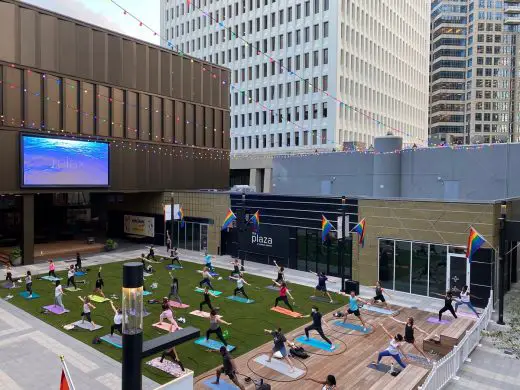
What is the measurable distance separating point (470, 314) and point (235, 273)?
1296cm

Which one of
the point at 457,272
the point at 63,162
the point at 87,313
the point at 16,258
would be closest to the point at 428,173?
the point at 457,272

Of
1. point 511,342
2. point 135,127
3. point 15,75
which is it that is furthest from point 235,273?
point 15,75

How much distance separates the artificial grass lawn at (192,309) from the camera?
50.3 feet

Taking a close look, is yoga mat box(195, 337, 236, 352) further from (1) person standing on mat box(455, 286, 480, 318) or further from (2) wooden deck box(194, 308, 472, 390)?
(1) person standing on mat box(455, 286, 480, 318)

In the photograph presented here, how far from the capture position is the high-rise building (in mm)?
120500

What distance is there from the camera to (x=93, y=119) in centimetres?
3422

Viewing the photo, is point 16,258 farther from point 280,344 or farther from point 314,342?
point 280,344

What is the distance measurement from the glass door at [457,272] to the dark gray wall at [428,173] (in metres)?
8.41

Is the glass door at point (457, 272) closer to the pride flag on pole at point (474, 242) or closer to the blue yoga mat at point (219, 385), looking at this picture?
the pride flag on pole at point (474, 242)

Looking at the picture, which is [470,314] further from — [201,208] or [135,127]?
[135,127]

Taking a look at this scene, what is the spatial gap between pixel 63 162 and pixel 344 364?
85.8 ft

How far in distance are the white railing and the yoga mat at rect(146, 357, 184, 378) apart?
7365mm

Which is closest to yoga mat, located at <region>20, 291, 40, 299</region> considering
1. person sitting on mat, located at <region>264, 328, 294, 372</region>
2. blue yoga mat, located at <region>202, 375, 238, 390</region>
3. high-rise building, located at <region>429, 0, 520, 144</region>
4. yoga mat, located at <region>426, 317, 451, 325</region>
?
blue yoga mat, located at <region>202, 375, 238, 390</region>

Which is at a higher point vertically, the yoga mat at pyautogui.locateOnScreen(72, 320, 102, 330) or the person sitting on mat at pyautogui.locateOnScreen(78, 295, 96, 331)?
the person sitting on mat at pyautogui.locateOnScreen(78, 295, 96, 331)
